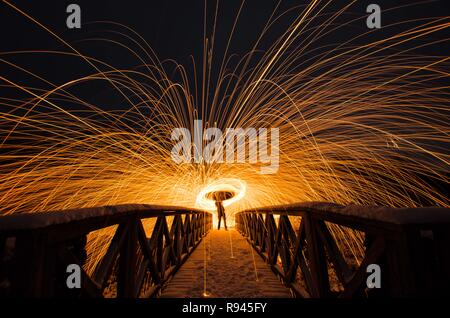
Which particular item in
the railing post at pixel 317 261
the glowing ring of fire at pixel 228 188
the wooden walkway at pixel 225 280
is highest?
the glowing ring of fire at pixel 228 188

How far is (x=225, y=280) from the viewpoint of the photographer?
4.40m

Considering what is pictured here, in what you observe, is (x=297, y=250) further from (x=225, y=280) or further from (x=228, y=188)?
(x=228, y=188)

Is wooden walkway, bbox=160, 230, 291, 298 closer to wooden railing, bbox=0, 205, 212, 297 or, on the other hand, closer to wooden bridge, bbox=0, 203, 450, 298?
wooden bridge, bbox=0, 203, 450, 298

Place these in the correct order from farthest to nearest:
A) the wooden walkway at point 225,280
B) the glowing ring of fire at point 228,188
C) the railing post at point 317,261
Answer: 1. the glowing ring of fire at point 228,188
2. the wooden walkway at point 225,280
3. the railing post at point 317,261

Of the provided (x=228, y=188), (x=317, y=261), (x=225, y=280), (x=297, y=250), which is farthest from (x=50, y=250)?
(x=228, y=188)

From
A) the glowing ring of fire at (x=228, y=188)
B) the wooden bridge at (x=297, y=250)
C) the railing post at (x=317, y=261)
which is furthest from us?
the glowing ring of fire at (x=228, y=188)

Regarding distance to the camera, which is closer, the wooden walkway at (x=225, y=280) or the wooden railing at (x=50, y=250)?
the wooden railing at (x=50, y=250)

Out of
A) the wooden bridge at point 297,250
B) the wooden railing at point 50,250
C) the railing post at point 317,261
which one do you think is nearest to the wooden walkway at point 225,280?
A: the wooden bridge at point 297,250

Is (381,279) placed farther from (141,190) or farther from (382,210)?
(141,190)

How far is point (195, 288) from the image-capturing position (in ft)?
13.4

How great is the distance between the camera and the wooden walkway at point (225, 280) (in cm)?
385

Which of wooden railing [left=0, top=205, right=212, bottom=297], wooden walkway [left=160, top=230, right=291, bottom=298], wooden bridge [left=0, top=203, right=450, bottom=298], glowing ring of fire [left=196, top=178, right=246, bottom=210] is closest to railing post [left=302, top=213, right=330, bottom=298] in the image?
wooden bridge [left=0, top=203, right=450, bottom=298]

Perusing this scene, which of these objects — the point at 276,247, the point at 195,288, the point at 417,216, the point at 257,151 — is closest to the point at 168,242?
the point at 195,288

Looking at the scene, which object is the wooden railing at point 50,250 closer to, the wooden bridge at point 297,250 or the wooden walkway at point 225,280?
the wooden bridge at point 297,250
